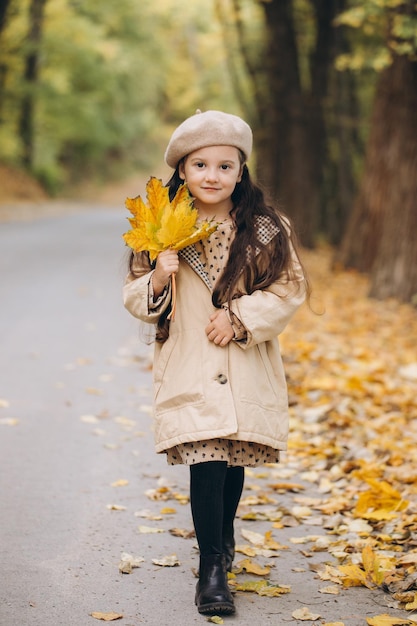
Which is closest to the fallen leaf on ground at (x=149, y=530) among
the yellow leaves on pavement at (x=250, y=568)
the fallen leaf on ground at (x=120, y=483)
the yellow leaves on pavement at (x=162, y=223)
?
the yellow leaves on pavement at (x=250, y=568)

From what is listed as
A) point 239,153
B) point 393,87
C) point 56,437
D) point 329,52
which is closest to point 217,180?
point 239,153

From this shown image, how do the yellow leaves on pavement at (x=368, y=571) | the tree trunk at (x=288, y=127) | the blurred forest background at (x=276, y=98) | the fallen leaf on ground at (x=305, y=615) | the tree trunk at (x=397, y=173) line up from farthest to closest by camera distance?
the tree trunk at (x=288, y=127)
the blurred forest background at (x=276, y=98)
the tree trunk at (x=397, y=173)
the yellow leaves on pavement at (x=368, y=571)
the fallen leaf on ground at (x=305, y=615)

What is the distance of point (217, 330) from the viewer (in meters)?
3.51

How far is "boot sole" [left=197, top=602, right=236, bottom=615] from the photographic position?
3428mm

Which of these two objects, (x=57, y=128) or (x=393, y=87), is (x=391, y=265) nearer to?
(x=393, y=87)

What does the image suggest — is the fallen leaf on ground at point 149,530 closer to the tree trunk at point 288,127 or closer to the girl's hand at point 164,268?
the girl's hand at point 164,268

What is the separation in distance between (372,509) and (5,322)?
6017mm

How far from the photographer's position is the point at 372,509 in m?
4.69

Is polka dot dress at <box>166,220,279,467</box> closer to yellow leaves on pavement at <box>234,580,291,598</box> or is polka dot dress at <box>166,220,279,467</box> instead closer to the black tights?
the black tights

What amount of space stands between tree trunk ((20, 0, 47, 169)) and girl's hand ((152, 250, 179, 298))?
2868 centimetres

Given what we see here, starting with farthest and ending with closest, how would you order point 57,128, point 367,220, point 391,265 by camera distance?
point 57,128 → point 367,220 → point 391,265

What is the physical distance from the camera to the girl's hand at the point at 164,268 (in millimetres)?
3455

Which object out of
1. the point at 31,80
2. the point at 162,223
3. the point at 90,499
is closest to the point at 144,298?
the point at 162,223

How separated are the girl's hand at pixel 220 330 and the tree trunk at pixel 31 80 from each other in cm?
2878
